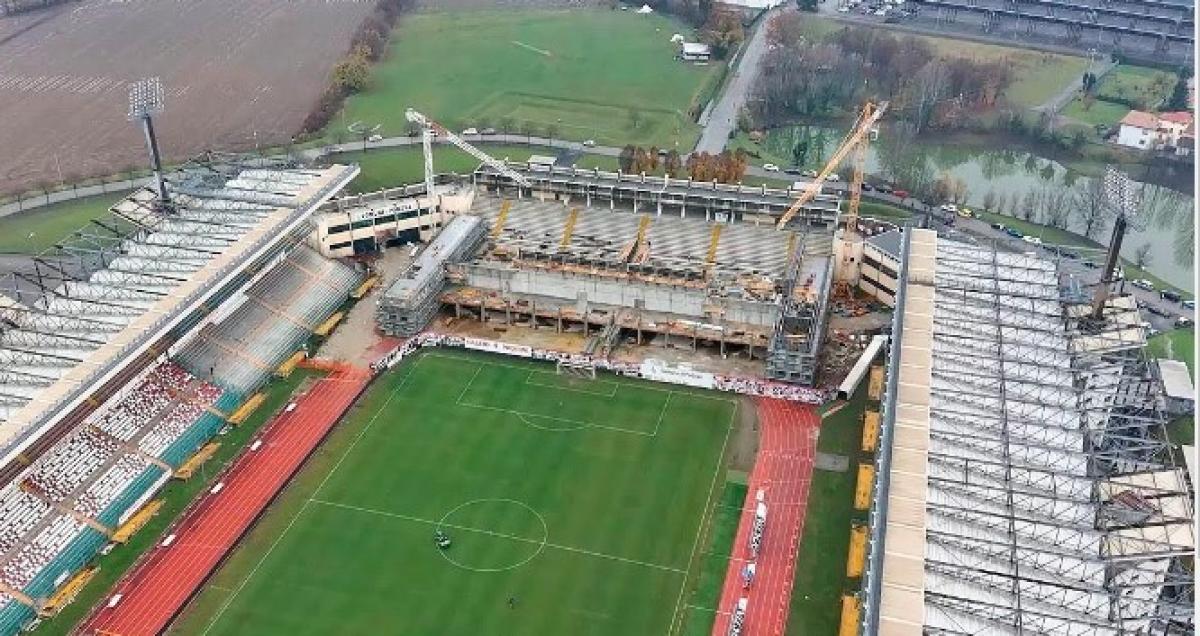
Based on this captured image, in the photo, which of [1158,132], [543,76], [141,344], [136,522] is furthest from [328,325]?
[1158,132]

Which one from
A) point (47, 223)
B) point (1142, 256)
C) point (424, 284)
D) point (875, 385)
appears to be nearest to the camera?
point (875, 385)

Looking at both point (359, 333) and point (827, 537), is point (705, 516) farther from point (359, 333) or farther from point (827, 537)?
point (359, 333)

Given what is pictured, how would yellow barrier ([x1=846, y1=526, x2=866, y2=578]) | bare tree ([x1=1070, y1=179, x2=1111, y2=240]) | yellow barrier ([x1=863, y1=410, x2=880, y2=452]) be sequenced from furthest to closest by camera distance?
bare tree ([x1=1070, y1=179, x2=1111, y2=240]), yellow barrier ([x1=863, y1=410, x2=880, y2=452]), yellow barrier ([x1=846, y1=526, x2=866, y2=578])

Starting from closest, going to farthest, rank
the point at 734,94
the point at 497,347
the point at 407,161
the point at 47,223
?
1. the point at 497,347
2. the point at 47,223
3. the point at 407,161
4. the point at 734,94

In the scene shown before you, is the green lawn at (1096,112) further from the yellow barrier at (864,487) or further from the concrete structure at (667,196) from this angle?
the yellow barrier at (864,487)

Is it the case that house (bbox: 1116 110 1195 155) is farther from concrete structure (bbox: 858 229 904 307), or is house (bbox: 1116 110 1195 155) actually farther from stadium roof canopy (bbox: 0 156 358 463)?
stadium roof canopy (bbox: 0 156 358 463)

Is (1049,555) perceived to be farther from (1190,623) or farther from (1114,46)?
(1114,46)

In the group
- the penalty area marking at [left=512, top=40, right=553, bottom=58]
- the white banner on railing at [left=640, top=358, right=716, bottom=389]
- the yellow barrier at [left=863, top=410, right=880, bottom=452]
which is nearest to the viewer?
the yellow barrier at [left=863, top=410, right=880, bottom=452]

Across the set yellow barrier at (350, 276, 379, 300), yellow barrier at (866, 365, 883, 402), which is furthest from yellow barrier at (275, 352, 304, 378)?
yellow barrier at (866, 365, 883, 402)
